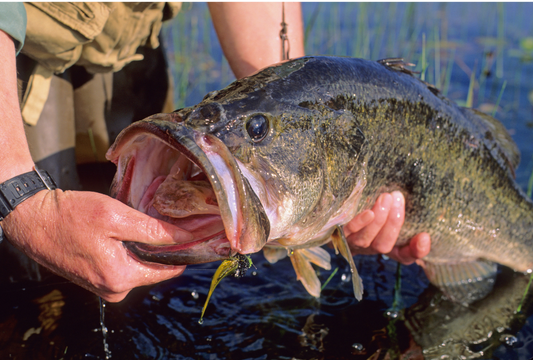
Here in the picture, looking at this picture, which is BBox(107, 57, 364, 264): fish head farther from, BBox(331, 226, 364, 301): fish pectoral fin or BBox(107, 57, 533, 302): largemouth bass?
BBox(331, 226, 364, 301): fish pectoral fin

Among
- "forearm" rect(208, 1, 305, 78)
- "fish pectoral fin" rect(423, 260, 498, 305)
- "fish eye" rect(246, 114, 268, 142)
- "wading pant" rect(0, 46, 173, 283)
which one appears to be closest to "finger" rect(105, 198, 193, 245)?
"fish eye" rect(246, 114, 268, 142)

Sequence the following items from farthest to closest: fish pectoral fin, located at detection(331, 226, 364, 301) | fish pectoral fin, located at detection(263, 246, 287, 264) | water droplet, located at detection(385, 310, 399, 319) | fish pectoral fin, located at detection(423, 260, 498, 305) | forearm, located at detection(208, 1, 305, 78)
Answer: forearm, located at detection(208, 1, 305, 78)
fish pectoral fin, located at detection(423, 260, 498, 305)
water droplet, located at detection(385, 310, 399, 319)
fish pectoral fin, located at detection(263, 246, 287, 264)
fish pectoral fin, located at detection(331, 226, 364, 301)

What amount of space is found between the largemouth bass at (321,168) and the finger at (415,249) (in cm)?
5

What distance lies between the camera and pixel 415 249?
8.41 feet

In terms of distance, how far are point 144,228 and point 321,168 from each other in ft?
2.19

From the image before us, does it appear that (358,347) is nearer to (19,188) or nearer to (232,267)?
(232,267)

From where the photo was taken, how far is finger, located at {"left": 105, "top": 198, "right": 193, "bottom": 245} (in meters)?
1.52

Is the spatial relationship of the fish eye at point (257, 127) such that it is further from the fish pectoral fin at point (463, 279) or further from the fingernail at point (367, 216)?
the fish pectoral fin at point (463, 279)

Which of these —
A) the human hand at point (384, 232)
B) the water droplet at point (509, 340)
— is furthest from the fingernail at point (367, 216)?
the water droplet at point (509, 340)

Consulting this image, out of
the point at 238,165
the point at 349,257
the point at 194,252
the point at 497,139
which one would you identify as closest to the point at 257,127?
Answer: the point at 238,165

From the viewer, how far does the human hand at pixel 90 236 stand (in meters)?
1.53

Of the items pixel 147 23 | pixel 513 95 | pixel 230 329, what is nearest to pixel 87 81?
pixel 147 23

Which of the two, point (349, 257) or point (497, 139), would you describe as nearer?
point (349, 257)

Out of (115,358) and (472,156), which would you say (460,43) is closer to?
(472,156)
